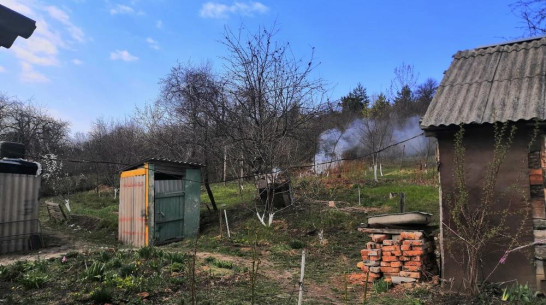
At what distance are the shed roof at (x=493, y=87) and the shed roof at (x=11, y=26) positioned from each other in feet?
17.5

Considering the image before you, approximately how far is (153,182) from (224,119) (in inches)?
166

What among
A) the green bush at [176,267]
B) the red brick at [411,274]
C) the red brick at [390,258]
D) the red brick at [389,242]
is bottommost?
the red brick at [411,274]

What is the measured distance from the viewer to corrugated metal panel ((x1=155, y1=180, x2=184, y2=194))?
12719 millimetres

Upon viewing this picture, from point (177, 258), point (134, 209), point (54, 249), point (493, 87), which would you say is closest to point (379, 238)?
point (493, 87)

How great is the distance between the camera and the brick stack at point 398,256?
21.6 feet

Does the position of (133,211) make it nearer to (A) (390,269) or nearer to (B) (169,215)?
(B) (169,215)

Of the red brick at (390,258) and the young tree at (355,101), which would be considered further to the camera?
the young tree at (355,101)

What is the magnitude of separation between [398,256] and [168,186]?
868 cm

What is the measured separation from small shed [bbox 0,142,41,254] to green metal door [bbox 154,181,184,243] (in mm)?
3960

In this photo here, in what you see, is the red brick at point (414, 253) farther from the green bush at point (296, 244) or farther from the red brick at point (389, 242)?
the green bush at point (296, 244)

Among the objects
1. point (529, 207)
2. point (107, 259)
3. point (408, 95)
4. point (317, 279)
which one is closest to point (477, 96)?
point (529, 207)

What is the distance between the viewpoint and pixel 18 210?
12070 millimetres

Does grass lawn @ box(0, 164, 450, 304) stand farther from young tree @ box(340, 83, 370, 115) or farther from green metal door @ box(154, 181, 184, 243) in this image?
young tree @ box(340, 83, 370, 115)

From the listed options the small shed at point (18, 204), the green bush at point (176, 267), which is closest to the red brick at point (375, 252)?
the green bush at point (176, 267)
